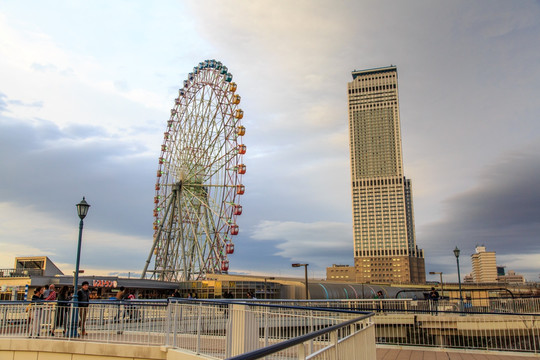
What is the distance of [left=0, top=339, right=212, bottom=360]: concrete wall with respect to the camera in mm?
11836

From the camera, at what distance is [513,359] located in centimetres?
1188

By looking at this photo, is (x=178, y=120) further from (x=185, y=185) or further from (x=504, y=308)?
(x=504, y=308)

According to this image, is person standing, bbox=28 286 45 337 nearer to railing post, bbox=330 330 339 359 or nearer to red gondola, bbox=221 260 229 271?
railing post, bbox=330 330 339 359

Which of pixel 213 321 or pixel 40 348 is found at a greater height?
pixel 213 321

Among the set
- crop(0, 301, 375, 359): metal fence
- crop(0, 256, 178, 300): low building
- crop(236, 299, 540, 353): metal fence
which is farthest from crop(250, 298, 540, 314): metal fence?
crop(0, 256, 178, 300): low building

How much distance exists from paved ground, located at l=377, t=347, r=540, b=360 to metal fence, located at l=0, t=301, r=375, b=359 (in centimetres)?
229

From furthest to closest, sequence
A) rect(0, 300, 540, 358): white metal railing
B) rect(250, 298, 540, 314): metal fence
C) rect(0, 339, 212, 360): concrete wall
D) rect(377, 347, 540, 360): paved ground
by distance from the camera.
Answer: rect(250, 298, 540, 314): metal fence < rect(377, 347, 540, 360): paved ground < rect(0, 339, 212, 360): concrete wall < rect(0, 300, 540, 358): white metal railing

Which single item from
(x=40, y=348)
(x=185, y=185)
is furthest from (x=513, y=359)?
(x=185, y=185)

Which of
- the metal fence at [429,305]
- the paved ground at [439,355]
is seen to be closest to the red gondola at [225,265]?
the metal fence at [429,305]

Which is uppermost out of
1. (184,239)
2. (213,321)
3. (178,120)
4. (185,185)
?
(178,120)

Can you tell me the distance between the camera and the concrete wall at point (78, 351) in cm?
1184

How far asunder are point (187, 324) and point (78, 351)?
11.5ft

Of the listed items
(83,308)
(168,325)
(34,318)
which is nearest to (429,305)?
(168,325)

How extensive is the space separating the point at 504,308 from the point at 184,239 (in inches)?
1387
